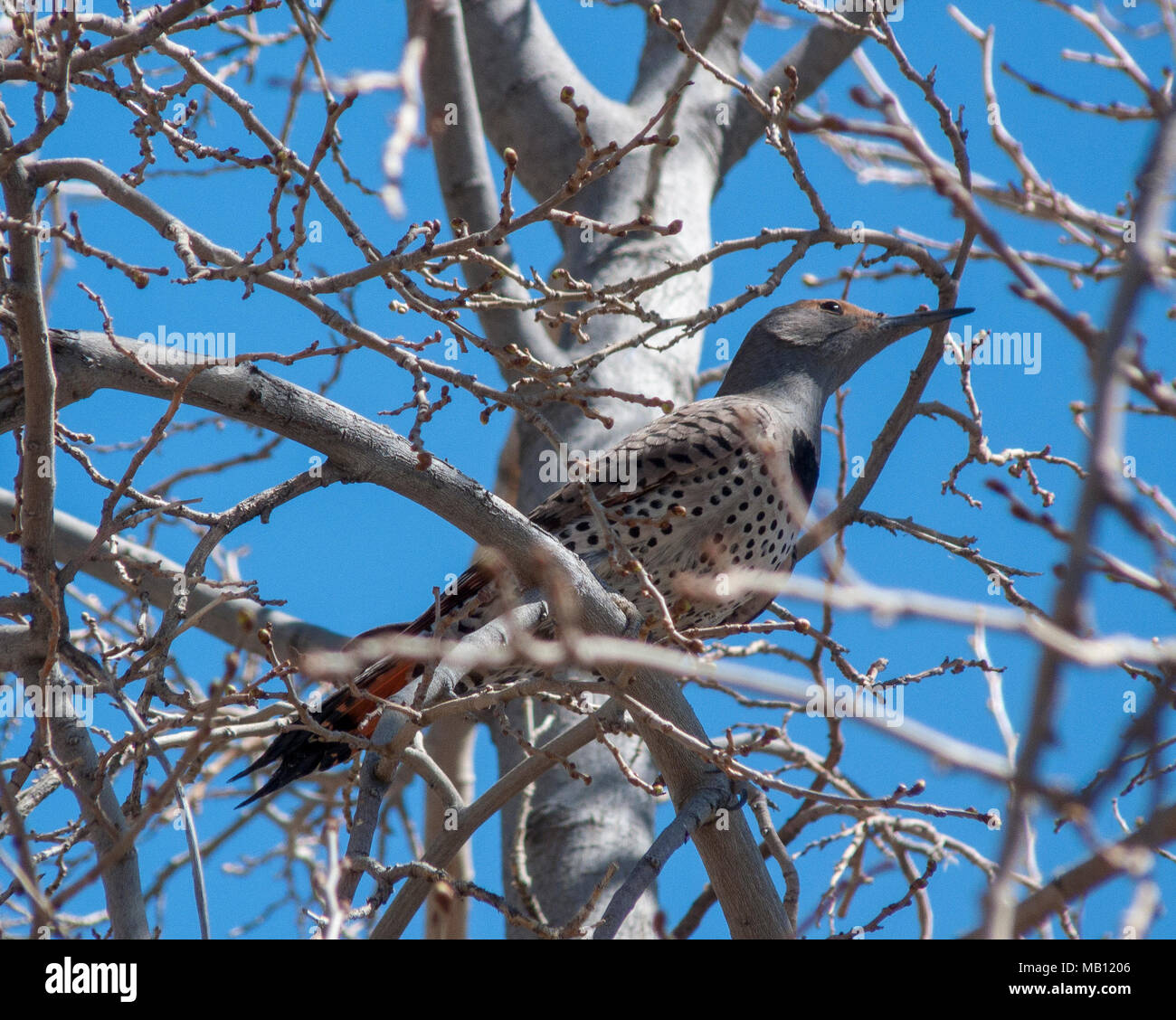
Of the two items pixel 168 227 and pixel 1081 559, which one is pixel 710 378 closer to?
pixel 168 227

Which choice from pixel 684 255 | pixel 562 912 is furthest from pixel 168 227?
pixel 684 255

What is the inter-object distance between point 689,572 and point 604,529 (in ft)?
6.66

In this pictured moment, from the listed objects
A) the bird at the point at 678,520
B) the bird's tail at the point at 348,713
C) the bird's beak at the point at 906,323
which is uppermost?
the bird's beak at the point at 906,323

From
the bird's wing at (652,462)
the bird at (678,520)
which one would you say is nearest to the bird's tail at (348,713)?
the bird at (678,520)

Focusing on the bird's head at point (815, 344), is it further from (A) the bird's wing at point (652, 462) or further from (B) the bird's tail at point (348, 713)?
(B) the bird's tail at point (348, 713)

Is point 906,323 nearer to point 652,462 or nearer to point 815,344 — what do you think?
point 815,344

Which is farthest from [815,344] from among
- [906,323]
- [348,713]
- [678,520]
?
[348,713]

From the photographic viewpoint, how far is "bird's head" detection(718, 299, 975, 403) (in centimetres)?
623

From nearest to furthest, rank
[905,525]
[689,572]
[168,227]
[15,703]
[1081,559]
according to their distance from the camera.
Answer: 1. [1081,559]
2. [168,227]
3. [15,703]
4. [905,525]
5. [689,572]

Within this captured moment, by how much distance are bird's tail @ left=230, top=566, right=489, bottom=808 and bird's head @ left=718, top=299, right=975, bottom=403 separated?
7.50ft

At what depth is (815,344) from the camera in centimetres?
628

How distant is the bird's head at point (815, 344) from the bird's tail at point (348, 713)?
7.50 feet

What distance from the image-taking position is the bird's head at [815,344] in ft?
20.4
